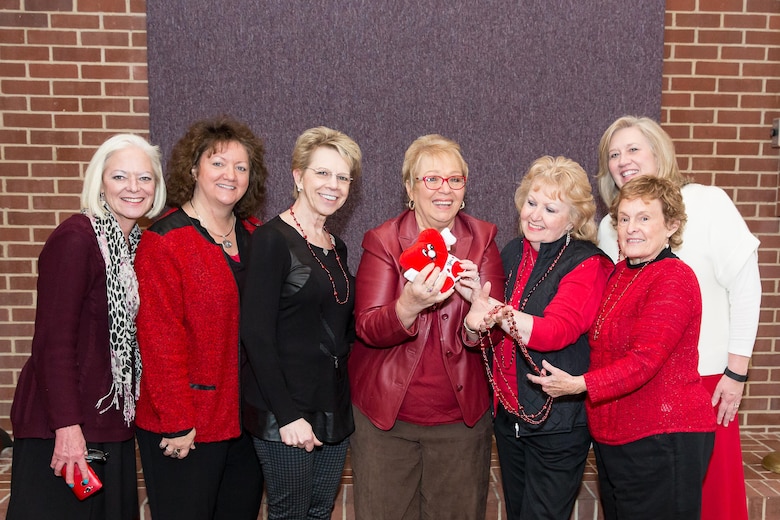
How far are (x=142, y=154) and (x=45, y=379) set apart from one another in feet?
2.48

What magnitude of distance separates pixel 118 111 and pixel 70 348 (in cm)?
177

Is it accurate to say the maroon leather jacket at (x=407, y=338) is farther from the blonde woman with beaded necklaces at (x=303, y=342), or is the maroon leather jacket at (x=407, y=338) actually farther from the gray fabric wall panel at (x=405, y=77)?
the gray fabric wall panel at (x=405, y=77)

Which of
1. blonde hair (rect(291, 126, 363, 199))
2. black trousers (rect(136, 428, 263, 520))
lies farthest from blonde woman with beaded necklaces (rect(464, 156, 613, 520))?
black trousers (rect(136, 428, 263, 520))

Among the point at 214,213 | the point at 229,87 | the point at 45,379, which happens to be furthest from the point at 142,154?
the point at 229,87

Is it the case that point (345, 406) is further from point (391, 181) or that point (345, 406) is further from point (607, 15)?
point (607, 15)

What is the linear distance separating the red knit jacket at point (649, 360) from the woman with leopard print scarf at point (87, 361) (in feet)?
4.74

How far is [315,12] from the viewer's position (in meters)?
3.16

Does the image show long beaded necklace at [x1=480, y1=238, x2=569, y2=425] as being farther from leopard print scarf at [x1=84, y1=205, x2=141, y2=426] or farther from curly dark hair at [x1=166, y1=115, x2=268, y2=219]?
leopard print scarf at [x1=84, y1=205, x2=141, y2=426]

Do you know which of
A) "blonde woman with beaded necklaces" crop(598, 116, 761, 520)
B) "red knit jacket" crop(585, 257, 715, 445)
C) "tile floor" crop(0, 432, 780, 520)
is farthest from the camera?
"tile floor" crop(0, 432, 780, 520)

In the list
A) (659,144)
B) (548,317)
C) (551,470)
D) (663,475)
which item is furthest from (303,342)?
(659,144)

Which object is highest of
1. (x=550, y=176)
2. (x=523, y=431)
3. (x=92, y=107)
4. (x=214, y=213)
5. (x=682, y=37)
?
(x=682, y=37)

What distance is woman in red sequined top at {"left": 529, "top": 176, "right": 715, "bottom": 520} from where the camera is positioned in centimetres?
178

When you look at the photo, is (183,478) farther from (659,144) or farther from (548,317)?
(659,144)

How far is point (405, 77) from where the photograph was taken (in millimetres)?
3227
